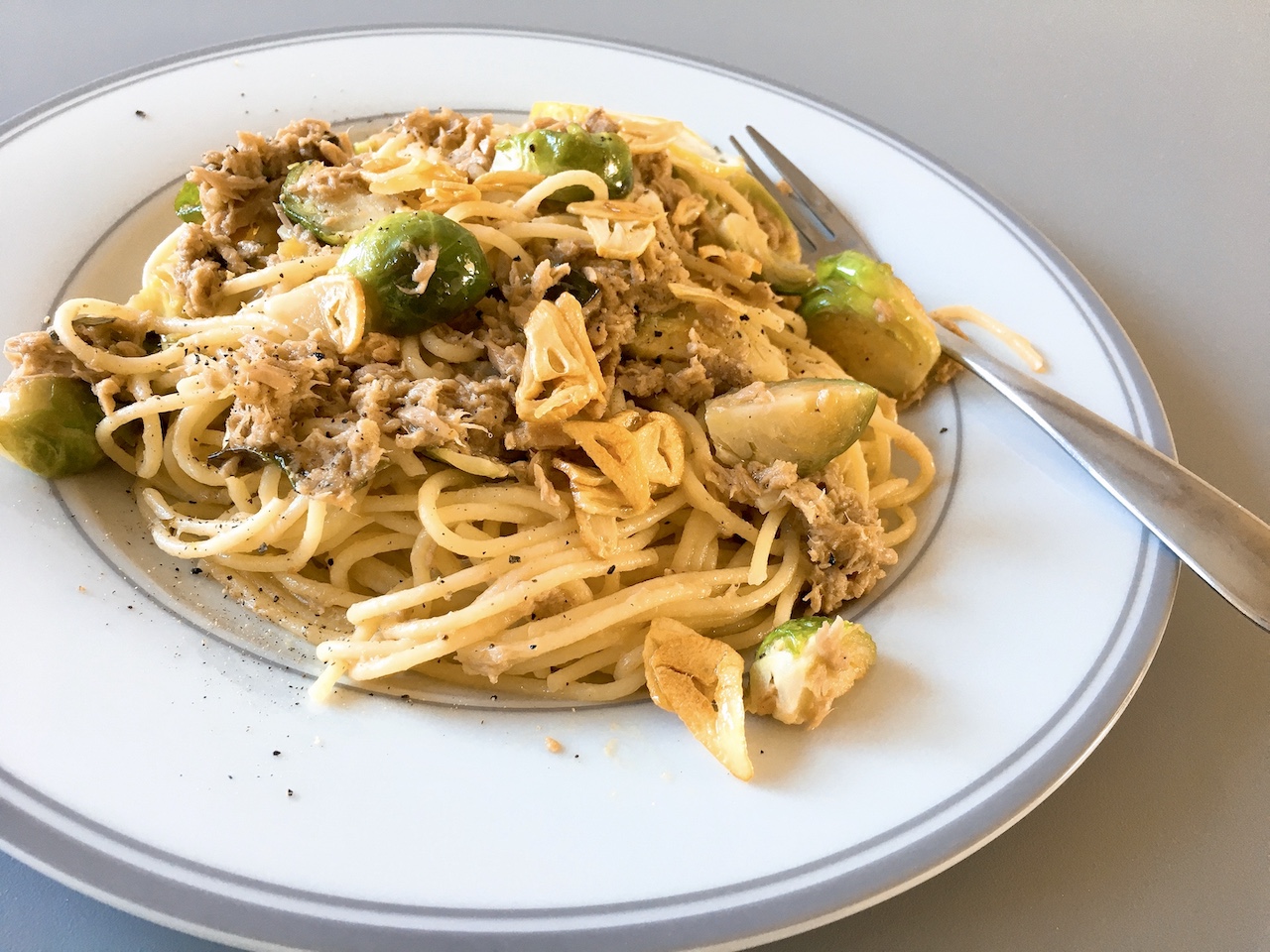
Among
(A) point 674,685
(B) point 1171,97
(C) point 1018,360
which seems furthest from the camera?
(B) point 1171,97

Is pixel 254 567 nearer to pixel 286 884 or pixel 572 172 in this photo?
pixel 286 884

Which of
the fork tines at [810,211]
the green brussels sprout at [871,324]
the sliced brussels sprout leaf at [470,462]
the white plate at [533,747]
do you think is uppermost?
the fork tines at [810,211]

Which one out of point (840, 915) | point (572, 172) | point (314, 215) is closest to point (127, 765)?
point (840, 915)

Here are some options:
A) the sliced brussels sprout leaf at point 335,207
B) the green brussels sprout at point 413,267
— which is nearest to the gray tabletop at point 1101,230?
the green brussels sprout at point 413,267

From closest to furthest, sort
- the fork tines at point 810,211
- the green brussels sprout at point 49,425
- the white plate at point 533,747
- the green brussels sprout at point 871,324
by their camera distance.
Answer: the white plate at point 533,747, the green brussels sprout at point 49,425, the green brussels sprout at point 871,324, the fork tines at point 810,211

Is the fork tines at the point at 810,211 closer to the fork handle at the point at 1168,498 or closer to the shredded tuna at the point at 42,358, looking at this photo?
the fork handle at the point at 1168,498

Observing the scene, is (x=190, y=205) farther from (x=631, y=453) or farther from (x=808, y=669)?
(x=808, y=669)

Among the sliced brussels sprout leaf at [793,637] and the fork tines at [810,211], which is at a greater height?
the fork tines at [810,211]
